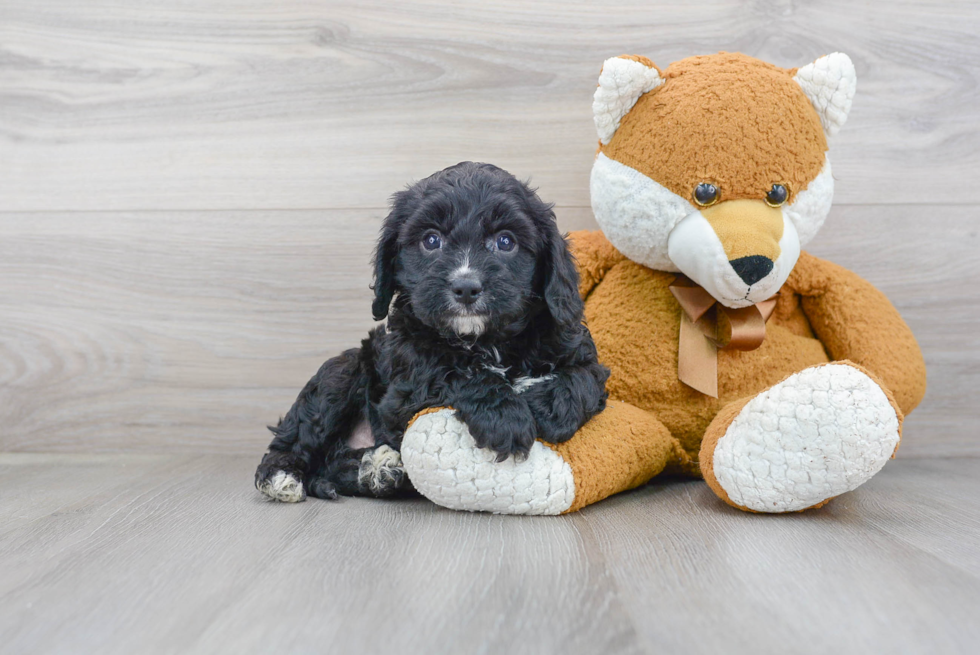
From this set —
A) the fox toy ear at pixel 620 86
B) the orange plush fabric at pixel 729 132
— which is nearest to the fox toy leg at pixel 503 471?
the orange plush fabric at pixel 729 132

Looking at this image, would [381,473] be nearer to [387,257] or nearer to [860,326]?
[387,257]

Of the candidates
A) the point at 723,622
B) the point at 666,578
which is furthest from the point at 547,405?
the point at 723,622

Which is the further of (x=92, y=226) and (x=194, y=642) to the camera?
(x=92, y=226)

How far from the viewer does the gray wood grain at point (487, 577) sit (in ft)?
3.02

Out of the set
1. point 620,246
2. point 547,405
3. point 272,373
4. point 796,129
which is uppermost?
point 796,129

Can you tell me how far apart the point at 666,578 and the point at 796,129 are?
1027mm

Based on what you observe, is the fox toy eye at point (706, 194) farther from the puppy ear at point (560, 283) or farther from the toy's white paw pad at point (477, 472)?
the toy's white paw pad at point (477, 472)

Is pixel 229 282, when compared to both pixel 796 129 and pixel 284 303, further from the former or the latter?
pixel 796 129

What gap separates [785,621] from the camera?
95cm

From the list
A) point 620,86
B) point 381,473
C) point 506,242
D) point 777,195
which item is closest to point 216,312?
point 381,473

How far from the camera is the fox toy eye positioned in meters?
1.58

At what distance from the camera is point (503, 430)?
54.4 inches

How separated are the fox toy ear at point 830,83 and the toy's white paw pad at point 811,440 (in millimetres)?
647

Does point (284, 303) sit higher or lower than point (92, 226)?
lower
